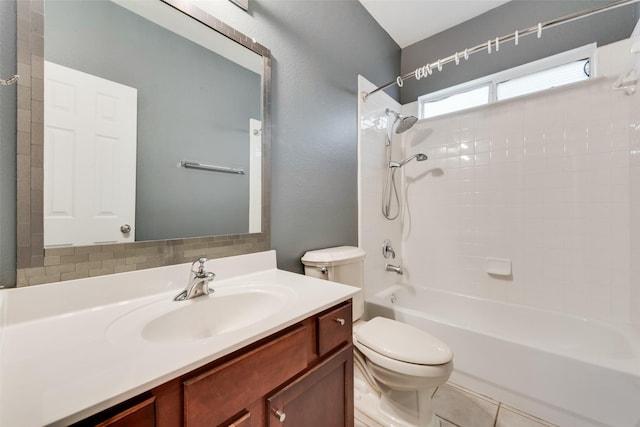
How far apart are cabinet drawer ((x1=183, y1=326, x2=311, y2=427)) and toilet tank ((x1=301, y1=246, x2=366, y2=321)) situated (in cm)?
63

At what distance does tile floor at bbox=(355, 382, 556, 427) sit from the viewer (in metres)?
1.32

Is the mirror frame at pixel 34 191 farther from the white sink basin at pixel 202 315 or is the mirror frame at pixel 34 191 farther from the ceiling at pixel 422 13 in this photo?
the ceiling at pixel 422 13

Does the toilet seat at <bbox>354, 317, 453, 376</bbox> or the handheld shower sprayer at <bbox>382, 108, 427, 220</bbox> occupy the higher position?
the handheld shower sprayer at <bbox>382, 108, 427, 220</bbox>

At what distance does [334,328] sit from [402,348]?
1.70 ft

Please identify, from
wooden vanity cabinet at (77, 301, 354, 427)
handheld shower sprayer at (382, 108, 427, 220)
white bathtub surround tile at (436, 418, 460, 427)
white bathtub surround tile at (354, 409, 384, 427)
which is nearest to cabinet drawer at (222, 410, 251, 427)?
wooden vanity cabinet at (77, 301, 354, 427)

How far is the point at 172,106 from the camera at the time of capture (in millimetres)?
984

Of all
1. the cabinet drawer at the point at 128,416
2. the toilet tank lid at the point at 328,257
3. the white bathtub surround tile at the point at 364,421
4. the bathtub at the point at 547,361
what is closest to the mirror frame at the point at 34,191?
the cabinet drawer at the point at 128,416

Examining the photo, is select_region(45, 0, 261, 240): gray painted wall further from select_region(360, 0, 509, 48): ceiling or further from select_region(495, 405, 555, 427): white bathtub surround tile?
select_region(495, 405, 555, 427): white bathtub surround tile

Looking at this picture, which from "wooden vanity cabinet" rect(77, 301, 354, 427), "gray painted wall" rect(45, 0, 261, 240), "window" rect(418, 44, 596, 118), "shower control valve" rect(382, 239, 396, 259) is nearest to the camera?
"wooden vanity cabinet" rect(77, 301, 354, 427)

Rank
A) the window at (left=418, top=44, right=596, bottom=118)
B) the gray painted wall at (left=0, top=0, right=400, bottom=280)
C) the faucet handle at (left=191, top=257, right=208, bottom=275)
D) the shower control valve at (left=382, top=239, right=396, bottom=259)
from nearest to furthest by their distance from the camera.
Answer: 1. the faucet handle at (left=191, top=257, right=208, bottom=275)
2. the gray painted wall at (left=0, top=0, right=400, bottom=280)
3. the window at (left=418, top=44, right=596, bottom=118)
4. the shower control valve at (left=382, top=239, right=396, bottom=259)

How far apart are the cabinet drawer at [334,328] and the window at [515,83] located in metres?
2.18

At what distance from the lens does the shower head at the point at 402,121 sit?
2.01m

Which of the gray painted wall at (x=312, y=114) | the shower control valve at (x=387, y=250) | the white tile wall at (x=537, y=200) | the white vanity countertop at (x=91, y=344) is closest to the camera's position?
the white vanity countertop at (x=91, y=344)

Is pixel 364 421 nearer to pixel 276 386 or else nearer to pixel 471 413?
pixel 471 413
